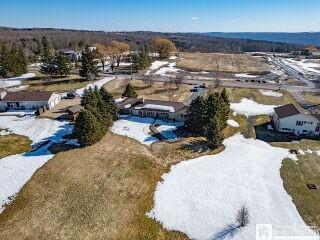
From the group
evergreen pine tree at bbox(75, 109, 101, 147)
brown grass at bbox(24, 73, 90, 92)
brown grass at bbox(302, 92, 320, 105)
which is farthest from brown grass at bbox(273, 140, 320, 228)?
brown grass at bbox(24, 73, 90, 92)

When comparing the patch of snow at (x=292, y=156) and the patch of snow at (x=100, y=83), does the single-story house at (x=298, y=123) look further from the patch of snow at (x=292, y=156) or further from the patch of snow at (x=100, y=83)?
the patch of snow at (x=100, y=83)

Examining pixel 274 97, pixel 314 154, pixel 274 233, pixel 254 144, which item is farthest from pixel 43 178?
pixel 274 97

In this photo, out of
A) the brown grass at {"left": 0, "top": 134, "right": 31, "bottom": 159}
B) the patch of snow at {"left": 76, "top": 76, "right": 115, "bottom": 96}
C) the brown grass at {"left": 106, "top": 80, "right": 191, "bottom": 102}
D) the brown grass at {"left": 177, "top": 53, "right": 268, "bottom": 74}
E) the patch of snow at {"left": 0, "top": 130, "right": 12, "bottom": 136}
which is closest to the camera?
the brown grass at {"left": 0, "top": 134, "right": 31, "bottom": 159}

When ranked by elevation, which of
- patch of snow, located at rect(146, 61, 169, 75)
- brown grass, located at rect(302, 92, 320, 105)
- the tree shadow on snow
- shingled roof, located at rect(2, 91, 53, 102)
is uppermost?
shingled roof, located at rect(2, 91, 53, 102)

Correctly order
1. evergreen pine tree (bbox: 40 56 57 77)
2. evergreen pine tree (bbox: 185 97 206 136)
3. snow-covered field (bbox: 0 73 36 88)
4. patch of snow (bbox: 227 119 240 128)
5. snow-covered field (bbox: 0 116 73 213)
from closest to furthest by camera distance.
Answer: snow-covered field (bbox: 0 116 73 213) → evergreen pine tree (bbox: 185 97 206 136) → patch of snow (bbox: 227 119 240 128) → snow-covered field (bbox: 0 73 36 88) → evergreen pine tree (bbox: 40 56 57 77)

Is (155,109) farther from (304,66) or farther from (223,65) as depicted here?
(304,66)

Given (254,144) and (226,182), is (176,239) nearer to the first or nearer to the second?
(226,182)

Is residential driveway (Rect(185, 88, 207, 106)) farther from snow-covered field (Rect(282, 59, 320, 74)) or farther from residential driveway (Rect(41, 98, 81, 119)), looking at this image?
snow-covered field (Rect(282, 59, 320, 74))

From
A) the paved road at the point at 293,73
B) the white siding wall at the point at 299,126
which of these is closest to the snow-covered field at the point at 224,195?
the white siding wall at the point at 299,126

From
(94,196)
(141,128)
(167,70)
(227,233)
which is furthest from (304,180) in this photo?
(167,70)
